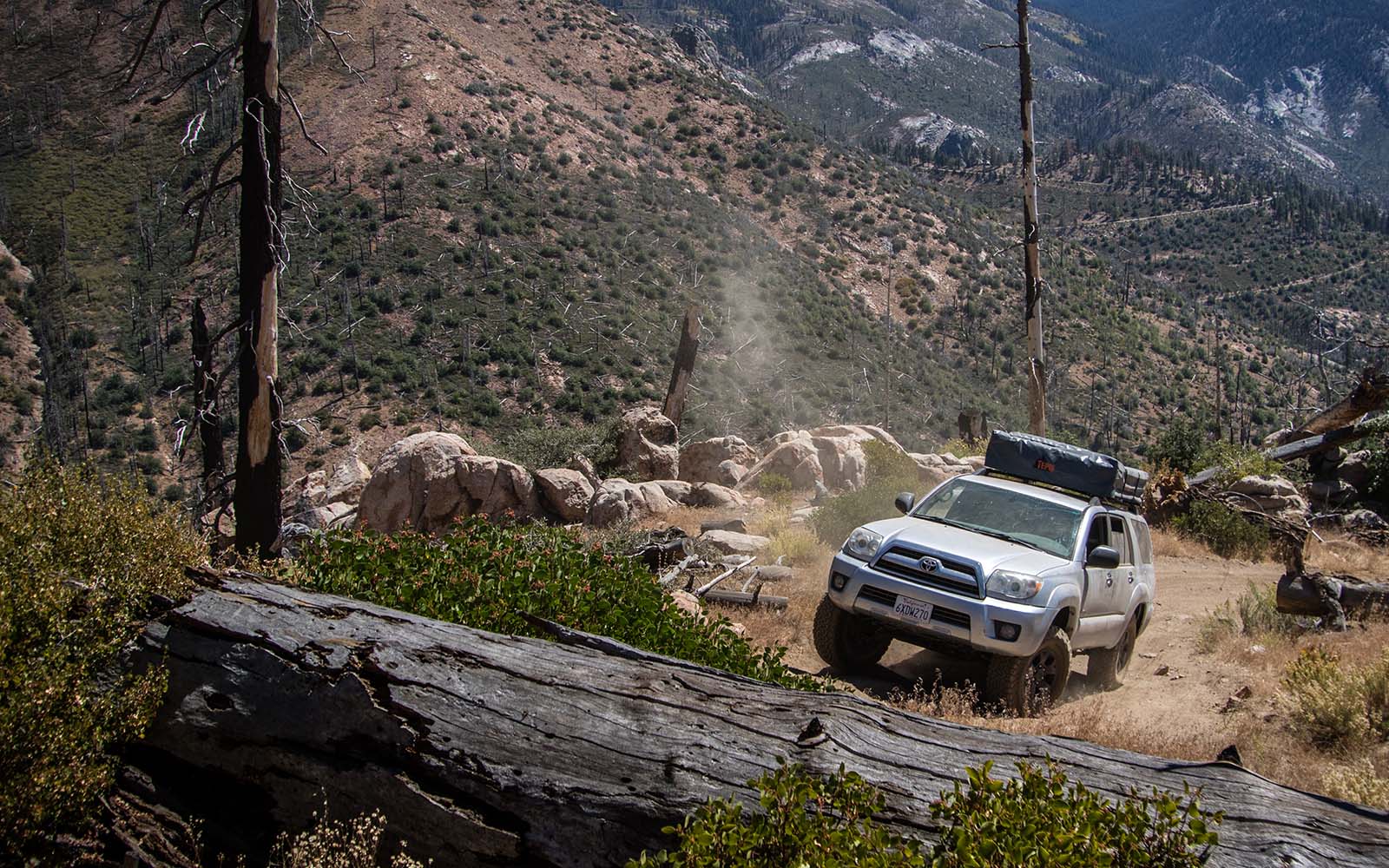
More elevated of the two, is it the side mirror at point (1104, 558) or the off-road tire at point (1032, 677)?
the side mirror at point (1104, 558)

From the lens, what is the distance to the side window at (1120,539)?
8.91 meters

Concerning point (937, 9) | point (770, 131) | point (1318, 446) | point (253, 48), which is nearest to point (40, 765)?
point (253, 48)

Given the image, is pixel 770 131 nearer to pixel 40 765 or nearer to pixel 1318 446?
pixel 1318 446

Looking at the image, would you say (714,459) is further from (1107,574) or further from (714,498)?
(1107,574)

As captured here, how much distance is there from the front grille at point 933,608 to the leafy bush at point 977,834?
158 inches

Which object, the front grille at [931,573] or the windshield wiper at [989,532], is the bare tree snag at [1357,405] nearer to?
the windshield wiper at [989,532]

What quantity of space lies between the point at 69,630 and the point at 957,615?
585 centimetres

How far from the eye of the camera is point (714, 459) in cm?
2030

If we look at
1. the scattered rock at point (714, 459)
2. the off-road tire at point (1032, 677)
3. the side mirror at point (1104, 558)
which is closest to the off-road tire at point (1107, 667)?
the off-road tire at point (1032, 677)

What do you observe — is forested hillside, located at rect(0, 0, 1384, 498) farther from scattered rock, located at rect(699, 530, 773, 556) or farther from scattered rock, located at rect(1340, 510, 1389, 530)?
scattered rock, located at rect(699, 530, 773, 556)

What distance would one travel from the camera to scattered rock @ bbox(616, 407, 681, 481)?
2008cm

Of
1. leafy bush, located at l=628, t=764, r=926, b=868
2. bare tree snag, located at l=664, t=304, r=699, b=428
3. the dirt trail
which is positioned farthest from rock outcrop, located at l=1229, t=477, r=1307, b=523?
leafy bush, located at l=628, t=764, r=926, b=868

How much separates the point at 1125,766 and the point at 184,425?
9575 mm

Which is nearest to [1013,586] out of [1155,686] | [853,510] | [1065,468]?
[1065,468]
